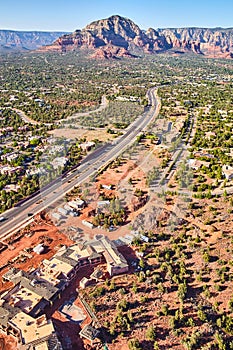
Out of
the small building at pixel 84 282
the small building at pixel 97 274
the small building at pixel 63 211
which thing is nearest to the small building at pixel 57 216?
the small building at pixel 63 211

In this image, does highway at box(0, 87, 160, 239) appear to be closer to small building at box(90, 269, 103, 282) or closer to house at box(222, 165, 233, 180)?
small building at box(90, 269, 103, 282)

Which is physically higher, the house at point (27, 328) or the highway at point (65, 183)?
the highway at point (65, 183)

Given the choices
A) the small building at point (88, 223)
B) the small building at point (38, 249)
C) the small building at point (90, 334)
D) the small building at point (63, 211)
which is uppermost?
the small building at point (63, 211)

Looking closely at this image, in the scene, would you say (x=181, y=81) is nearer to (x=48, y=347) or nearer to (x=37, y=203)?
(x=37, y=203)

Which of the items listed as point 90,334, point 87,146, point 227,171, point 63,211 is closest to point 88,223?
point 63,211

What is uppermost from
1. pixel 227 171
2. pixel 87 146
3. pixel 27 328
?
pixel 87 146

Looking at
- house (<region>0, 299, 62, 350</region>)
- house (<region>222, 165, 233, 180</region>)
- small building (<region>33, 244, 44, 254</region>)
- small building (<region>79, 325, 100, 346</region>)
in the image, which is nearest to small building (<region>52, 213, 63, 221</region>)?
small building (<region>33, 244, 44, 254</region>)

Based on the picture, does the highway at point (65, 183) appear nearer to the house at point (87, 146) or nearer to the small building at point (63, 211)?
the house at point (87, 146)

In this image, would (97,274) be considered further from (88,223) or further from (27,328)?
(88,223)
